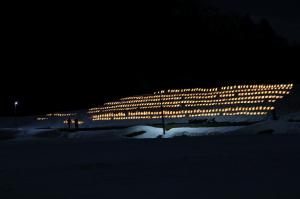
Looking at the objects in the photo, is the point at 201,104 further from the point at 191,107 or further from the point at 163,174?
the point at 163,174

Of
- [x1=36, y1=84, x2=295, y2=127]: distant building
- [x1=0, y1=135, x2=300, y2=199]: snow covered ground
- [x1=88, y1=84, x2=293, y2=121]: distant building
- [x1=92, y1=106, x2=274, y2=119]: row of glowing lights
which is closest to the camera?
[x1=0, y1=135, x2=300, y2=199]: snow covered ground

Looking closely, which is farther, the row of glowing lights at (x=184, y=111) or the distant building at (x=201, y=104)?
the distant building at (x=201, y=104)

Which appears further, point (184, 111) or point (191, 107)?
point (191, 107)

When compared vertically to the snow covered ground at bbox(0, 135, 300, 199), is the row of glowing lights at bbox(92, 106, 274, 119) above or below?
above

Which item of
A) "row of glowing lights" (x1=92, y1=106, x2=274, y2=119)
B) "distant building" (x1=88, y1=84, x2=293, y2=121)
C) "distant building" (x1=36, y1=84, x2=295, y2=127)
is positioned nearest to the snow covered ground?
"row of glowing lights" (x1=92, y1=106, x2=274, y2=119)

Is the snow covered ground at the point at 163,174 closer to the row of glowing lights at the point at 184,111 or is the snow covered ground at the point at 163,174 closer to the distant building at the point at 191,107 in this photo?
the row of glowing lights at the point at 184,111

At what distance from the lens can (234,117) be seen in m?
35.2

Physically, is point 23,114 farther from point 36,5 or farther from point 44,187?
point 44,187

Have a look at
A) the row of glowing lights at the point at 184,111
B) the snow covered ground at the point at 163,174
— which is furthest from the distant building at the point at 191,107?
the snow covered ground at the point at 163,174

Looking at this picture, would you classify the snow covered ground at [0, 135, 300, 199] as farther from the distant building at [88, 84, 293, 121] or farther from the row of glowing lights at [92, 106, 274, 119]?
the distant building at [88, 84, 293, 121]

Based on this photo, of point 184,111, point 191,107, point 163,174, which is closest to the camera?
point 163,174

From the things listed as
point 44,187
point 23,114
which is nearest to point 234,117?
point 23,114

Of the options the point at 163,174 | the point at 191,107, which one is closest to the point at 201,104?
A: the point at 191,107

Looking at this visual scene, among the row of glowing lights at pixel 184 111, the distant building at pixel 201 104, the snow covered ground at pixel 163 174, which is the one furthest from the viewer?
the distant building at pixel 201 104
